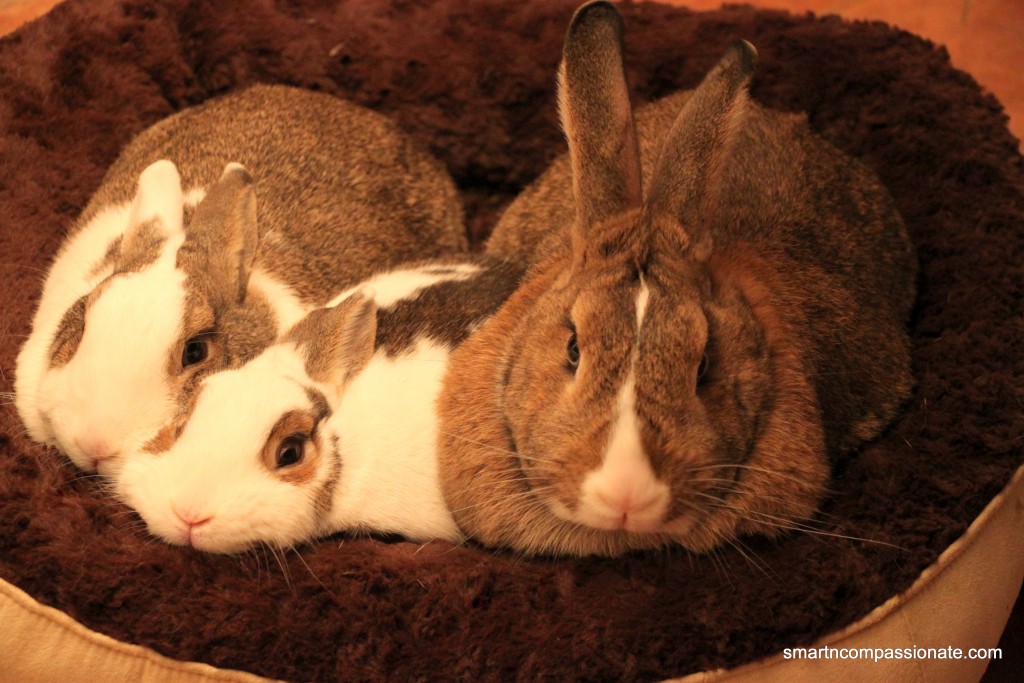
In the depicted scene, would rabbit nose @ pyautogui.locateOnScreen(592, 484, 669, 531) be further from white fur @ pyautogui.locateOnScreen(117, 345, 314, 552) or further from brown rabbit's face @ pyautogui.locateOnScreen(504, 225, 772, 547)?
white fur @ pyautogui.locateOnScreen(117, 345, 314, 552)

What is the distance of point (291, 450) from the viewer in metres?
1.87

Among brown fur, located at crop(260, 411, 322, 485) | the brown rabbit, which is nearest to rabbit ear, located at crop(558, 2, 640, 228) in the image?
the brown rabbit

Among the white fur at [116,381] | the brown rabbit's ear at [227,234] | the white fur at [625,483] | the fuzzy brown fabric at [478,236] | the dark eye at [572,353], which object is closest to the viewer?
the white fur at [625,483]

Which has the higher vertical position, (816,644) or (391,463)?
(391,463)

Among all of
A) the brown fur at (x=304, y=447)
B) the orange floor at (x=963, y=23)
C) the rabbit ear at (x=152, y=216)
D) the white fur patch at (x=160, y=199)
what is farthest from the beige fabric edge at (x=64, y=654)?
the orange floor at (x=963, y=23)

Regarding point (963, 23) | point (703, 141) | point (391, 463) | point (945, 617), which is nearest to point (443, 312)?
point (391, 463)

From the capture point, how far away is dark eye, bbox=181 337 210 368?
76.5 inches

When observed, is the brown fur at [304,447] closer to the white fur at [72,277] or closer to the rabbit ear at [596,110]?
the white fur at [72,277]

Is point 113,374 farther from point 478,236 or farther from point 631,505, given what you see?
point 478,236

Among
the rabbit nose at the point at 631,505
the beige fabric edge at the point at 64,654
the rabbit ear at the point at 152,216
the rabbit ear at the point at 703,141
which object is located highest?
the rabbit ear at the point at 703,141

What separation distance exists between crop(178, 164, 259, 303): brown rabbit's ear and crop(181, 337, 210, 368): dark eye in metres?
0.13

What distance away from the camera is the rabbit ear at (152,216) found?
2115 millimetres

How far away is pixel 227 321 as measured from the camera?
207 cm

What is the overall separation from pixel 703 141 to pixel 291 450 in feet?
3.02
